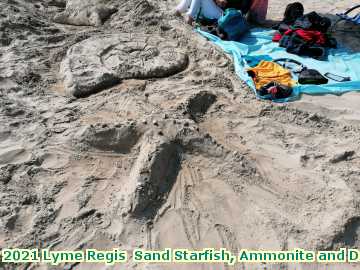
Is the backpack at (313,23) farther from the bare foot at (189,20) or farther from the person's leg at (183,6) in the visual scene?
the person's leg at (183,6)

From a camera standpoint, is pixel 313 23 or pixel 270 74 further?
pixel 313 23

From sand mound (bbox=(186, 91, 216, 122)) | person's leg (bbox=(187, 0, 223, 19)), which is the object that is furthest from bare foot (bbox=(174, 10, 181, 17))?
sand mound (bbox=(186, 91, 216, 122))

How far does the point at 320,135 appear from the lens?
133 inches

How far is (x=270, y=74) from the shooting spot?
13.7 ft

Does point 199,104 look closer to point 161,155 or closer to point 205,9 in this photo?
point 161,155

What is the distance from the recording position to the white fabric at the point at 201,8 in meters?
5.40

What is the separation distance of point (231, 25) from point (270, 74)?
1171mm

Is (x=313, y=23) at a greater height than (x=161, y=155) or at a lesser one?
greater

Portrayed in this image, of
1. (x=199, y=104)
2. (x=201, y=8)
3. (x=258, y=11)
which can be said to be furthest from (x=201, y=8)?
(x=199, y=104)

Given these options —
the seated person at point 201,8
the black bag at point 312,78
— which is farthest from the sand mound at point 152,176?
the seated person at point 201,8

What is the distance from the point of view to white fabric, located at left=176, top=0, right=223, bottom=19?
540cm

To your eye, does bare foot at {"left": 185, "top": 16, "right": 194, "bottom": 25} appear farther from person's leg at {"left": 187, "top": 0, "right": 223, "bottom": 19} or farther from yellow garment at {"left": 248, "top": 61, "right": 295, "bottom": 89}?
yellow garment at {"left": 248, "top": 61, "right": 295, "bottom": 89}

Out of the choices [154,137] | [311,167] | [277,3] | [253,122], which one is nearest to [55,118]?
[154,137]

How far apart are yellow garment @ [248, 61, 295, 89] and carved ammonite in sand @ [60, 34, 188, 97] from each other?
89 centimetres
